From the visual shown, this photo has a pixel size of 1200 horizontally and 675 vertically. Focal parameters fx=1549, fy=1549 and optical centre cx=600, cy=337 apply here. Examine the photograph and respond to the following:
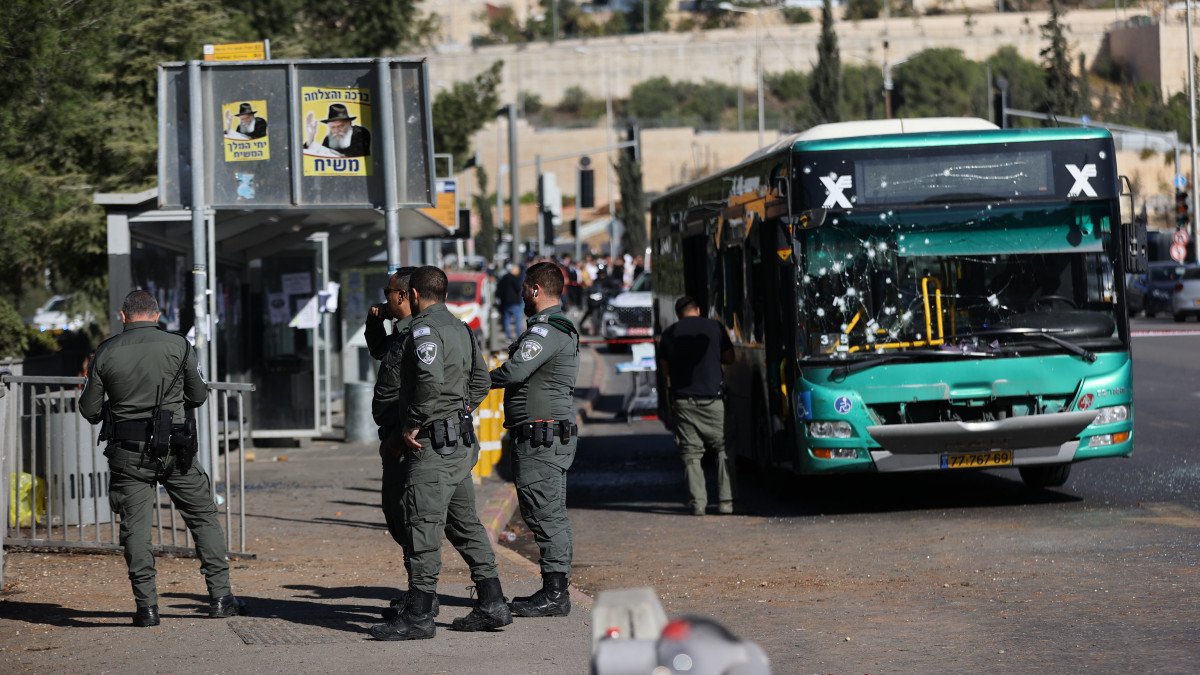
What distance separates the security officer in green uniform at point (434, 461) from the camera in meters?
7.13

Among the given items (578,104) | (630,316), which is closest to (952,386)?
(630,316)

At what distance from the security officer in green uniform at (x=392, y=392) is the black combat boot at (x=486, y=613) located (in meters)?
0.17

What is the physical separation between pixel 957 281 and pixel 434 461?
5344 mm

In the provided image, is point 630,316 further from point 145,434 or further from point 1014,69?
point 1014,69

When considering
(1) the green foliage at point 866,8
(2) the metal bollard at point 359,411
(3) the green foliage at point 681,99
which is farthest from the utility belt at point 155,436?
(1) the green foliage at point 866,8

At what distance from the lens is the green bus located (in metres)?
11.2

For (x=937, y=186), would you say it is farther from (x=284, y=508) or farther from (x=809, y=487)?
(x=284, y=508)

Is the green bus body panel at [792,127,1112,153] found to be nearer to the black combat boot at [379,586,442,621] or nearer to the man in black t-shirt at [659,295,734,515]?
the man in black t-shirt at [659,295,734,515]

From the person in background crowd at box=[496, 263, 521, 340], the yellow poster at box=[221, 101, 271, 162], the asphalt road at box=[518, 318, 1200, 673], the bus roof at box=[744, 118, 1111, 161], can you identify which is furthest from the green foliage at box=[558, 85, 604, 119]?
the yellow poster at box=[221, 101, 271, 162]

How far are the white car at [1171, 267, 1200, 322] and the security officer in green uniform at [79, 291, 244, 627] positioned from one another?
115 ft

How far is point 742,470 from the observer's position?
600 inches

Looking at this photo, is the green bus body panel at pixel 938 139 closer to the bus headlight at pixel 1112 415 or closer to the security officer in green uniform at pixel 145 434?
the bus headlight at pixel 1112 415

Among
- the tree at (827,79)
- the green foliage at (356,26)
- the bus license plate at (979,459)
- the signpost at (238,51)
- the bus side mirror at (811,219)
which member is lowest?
the bus license plate at (979,459)

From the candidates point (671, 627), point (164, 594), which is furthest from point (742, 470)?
point (671, 627)
